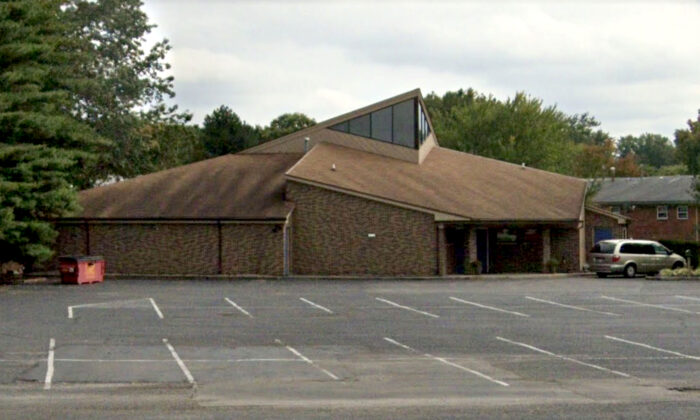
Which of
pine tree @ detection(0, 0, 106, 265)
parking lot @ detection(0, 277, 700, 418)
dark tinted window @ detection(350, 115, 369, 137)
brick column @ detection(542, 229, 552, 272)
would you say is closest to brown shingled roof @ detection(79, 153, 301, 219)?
dark tinted window @ detection(350, 115, 369, 137)

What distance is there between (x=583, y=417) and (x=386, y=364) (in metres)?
6.65

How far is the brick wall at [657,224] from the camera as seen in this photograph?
74.9 metres

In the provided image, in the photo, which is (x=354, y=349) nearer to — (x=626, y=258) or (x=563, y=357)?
(x=563, y=357)

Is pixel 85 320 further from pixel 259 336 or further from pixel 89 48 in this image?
pixel 89 48

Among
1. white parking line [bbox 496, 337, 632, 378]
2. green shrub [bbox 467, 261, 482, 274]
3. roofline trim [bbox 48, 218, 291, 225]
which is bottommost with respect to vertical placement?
white parking line [bbox 496, 337, 632, 378]

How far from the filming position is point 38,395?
16.3 meters

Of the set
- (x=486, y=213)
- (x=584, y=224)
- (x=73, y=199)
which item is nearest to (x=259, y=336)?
(x=73, y=199)

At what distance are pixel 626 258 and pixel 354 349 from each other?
26.8 metres

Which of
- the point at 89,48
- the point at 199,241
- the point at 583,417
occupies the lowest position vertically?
the point at 583,417

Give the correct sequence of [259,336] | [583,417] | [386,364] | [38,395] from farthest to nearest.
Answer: [259,336] < [386,364] < [38,395] < [583,417]

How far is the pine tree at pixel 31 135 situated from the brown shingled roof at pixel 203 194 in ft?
13.7

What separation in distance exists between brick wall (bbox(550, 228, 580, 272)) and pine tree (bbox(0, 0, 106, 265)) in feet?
72.9

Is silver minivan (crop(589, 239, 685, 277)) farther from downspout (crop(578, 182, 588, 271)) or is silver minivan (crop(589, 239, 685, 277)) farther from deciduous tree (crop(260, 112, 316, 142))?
deciduous tree (crop(260, 112, 316, 142))

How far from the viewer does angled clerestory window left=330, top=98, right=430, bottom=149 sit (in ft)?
181
